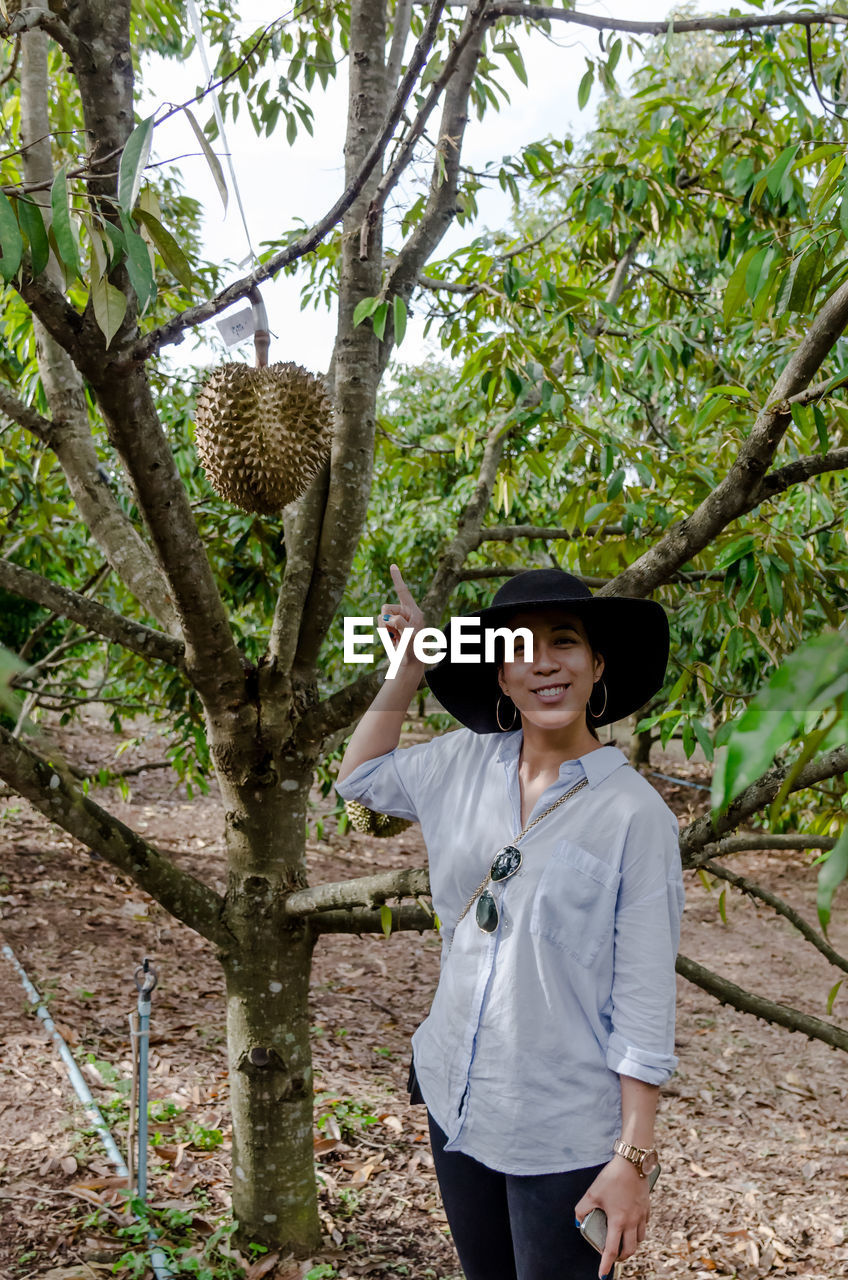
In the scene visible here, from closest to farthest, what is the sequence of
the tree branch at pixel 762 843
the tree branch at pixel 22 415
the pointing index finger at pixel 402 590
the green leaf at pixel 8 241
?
the green leaf at pixel 8 241
the pointing index finger at pixel 402 590
the tree branch at pixel 762 843
the tree branch at pixel 22 415

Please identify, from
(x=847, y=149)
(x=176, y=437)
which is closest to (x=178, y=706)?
(x=176, y=437)

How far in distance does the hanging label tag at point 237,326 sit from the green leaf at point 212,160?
0.32 m

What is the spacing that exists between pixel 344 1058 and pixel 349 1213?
1234mm

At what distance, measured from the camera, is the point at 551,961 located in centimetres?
134

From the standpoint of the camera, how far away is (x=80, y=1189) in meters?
2.42

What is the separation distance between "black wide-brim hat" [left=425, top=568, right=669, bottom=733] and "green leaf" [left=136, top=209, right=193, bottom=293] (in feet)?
2.11

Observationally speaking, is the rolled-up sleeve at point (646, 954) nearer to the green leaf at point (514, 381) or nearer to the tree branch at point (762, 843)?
the tree branch at point (762, 843)

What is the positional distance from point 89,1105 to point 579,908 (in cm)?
212

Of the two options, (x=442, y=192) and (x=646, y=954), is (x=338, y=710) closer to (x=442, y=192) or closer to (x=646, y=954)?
(x=646, y=954)

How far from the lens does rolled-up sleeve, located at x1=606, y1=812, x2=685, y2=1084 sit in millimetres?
1285

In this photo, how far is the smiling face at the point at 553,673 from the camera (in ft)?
4.77

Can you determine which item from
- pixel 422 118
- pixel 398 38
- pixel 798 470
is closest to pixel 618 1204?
pixel 798 470

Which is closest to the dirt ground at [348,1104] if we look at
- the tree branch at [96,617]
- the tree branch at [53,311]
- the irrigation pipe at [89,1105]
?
the irrigation pipe at [89,1105]

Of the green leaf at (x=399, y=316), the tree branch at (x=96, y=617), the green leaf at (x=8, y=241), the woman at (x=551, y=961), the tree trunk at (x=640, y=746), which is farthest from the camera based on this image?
the tree trunk at (x=640, y=746)
